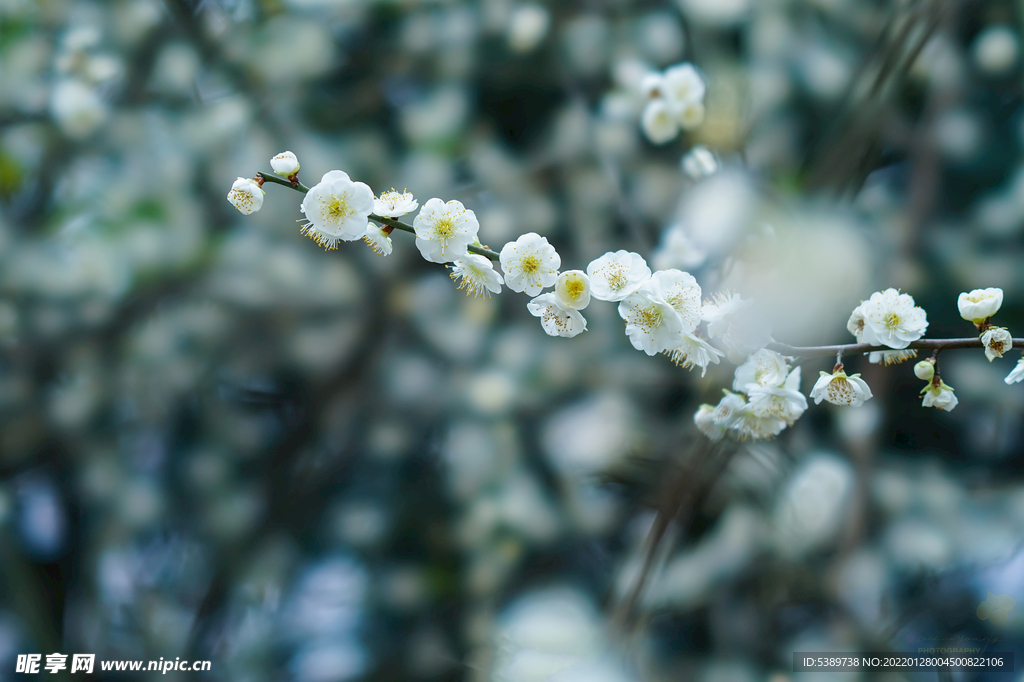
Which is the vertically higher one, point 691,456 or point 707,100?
point 707,100

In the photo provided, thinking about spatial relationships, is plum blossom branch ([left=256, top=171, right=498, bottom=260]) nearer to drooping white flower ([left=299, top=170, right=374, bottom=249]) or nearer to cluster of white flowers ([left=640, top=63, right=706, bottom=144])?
drooping white flower ([left=299, top=170, right=374, bottom=249])

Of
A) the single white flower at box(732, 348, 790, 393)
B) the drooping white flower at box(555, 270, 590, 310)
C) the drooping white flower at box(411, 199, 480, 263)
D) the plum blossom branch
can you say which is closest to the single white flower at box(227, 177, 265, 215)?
the plum blossom branch

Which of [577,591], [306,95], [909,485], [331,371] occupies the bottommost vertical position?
[577,591]

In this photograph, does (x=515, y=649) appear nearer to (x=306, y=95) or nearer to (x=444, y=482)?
(x=444, y=482)

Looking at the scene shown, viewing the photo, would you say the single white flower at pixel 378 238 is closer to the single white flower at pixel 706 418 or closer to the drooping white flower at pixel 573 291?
the drooping white flower at pixel 573 291

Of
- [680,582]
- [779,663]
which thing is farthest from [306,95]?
[779,663]

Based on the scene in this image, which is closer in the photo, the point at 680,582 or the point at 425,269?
the point at 680,582
